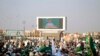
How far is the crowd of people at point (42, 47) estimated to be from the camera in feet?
17.6

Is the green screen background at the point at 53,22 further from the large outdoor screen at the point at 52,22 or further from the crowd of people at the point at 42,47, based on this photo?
the crowd of people at the point at 42,47

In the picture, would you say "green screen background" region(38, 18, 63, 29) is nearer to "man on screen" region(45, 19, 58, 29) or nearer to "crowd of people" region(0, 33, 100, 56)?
"man on screen" region(45, 19, 58, 29)

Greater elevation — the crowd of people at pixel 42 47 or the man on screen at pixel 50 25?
the man on screen at pixel 50 25

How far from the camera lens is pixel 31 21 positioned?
214 inches

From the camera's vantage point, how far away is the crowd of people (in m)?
5.36

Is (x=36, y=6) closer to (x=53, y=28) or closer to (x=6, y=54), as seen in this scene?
(x=53, y=28)

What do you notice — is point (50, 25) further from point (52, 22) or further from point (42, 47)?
point (42, 47)

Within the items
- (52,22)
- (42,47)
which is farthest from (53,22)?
(42,47)

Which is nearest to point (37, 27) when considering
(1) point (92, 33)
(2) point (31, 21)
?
(2) point (31, 21)

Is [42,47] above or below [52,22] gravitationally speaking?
below

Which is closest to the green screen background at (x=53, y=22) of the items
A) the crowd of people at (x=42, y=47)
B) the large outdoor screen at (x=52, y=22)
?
the large outdoor screen at (x=52, y=22)

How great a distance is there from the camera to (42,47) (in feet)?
17.8

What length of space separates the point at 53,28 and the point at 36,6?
55 centimetres

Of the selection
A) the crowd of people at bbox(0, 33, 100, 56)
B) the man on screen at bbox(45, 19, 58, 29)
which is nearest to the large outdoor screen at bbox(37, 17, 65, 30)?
the man on screen at bbox(45, 19, 58, 29)
